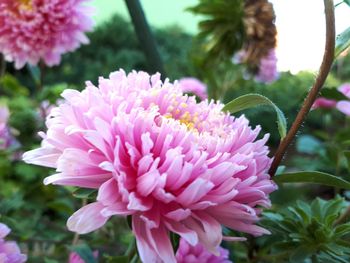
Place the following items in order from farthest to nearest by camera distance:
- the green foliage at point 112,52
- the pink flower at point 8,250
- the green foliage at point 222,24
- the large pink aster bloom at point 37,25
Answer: the green foliage at point 112,52
the green foliage at point 222,24
the large pink aster bloom at point 37,25
the pink flower at point 8,250

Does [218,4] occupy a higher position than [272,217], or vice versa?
[218,4]

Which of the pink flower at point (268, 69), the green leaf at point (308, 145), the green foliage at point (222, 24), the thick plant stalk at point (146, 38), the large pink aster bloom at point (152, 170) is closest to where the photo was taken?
the large pink aster bloom at point (152, 170)

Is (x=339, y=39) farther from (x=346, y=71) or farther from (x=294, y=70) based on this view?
(x=346, y=71)

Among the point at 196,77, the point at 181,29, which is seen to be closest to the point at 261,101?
the point at 196,77

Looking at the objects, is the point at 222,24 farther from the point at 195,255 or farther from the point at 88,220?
the point at 88,220

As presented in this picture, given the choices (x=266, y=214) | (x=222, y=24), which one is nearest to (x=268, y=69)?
(x=222, y=24)

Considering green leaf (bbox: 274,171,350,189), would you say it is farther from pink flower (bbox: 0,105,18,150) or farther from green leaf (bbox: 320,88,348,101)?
pink flower (bbox: 0,105,18,150)

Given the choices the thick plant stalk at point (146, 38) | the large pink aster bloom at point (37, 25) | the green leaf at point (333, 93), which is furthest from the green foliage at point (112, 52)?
the green leaf at point (333, 93)

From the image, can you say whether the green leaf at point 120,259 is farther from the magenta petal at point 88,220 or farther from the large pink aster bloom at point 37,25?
the large pink aster bloom at point 37,25
